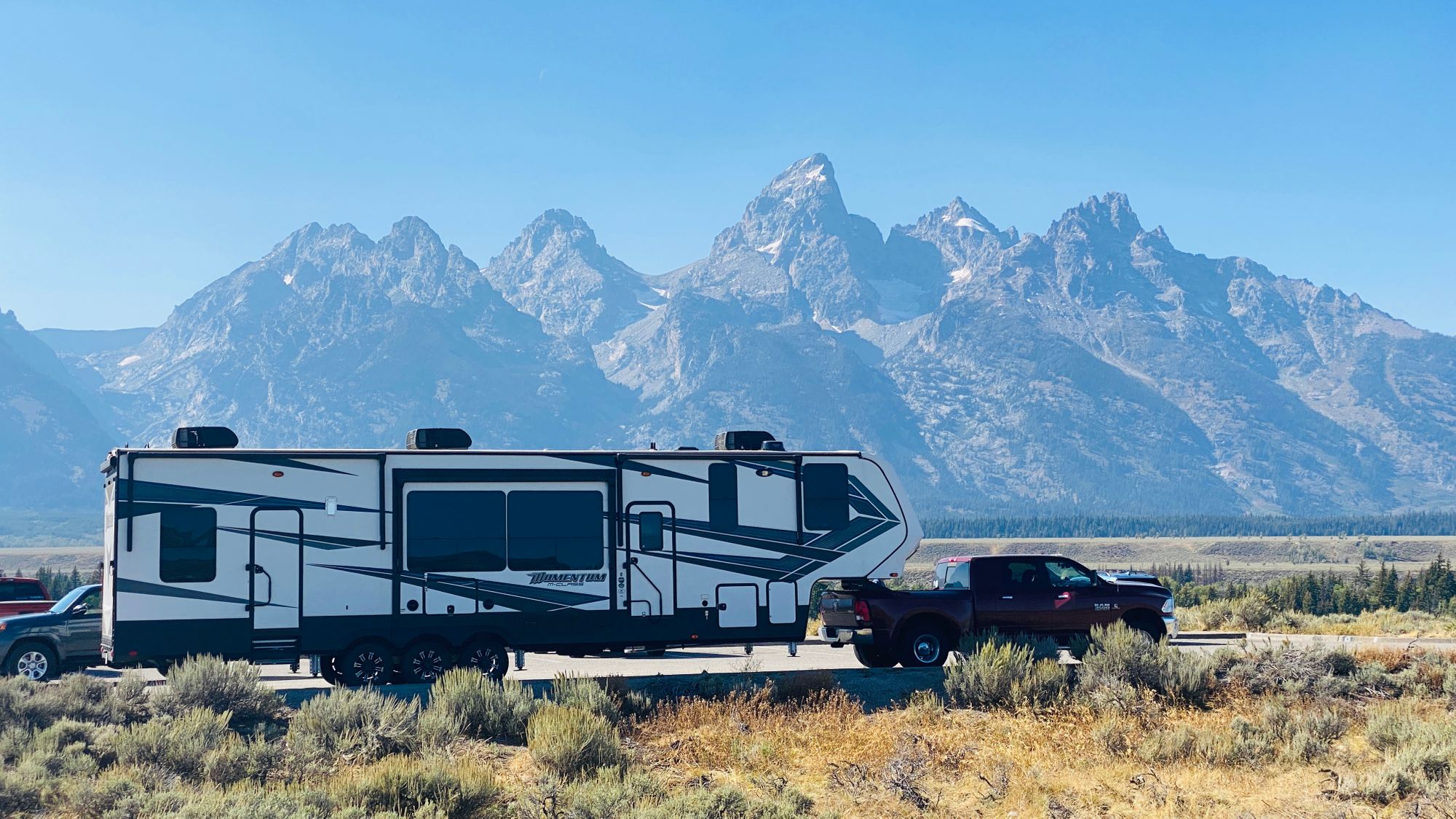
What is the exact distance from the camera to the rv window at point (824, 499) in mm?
19969

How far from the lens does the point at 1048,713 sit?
1516 centimetres

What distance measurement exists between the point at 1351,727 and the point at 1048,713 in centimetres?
343

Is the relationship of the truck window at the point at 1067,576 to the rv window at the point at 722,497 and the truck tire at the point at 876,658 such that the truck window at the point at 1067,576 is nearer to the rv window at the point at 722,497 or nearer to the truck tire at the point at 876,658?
the truck tire at the point at 876,658

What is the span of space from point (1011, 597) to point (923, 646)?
159 centimetres

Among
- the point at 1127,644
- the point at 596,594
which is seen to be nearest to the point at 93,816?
the point at 596,594

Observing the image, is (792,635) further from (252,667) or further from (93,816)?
(93,816)

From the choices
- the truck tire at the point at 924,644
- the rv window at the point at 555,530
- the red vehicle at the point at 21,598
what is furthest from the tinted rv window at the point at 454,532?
the red vehicle at the point at 21,598

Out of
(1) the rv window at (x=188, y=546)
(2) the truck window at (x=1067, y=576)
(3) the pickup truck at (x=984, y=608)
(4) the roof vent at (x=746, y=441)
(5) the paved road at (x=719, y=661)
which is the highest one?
(4) the roof vent at (x=746, y=441)

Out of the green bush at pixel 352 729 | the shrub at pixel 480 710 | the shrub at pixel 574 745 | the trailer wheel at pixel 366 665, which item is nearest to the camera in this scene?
the shrub at pixel 574 745

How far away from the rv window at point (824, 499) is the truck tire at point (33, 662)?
40.6ft

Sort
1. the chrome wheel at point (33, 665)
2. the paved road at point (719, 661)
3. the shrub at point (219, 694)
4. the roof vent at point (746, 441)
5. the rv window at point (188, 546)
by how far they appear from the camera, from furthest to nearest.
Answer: the paved road at point (719, 661) < the roof vent at point (746, 441) < the chrome wheel at point (33, 665) < the rv window at point (188, 546) < the shrub at point (219, 694)

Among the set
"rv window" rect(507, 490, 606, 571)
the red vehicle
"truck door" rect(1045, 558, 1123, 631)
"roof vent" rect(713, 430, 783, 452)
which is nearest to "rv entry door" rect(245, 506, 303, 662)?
"rv window" rect(507, 490, 606, 571)

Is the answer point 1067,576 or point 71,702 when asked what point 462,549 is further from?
point 1067,576

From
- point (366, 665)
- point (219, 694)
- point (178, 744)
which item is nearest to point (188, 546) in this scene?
point (366, 665)
